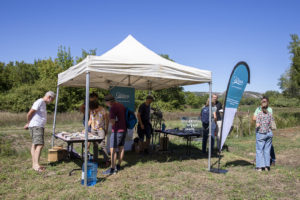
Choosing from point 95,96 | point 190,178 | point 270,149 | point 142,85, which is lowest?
point 190,178

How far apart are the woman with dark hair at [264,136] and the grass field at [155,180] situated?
0.27 meters

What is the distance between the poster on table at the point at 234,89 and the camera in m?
5.01

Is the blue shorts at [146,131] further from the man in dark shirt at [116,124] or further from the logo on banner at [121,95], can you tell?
the man in dark shirt at [116,124]

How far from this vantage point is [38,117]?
4879 millimetres

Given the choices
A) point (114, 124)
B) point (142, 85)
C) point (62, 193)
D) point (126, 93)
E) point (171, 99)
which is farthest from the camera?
point (171, 99)

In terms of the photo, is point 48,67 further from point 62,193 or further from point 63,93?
point 62,193

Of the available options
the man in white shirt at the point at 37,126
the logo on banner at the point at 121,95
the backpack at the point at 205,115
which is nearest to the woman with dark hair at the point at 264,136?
the backpack at the point at 205,115

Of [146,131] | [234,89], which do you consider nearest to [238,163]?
[234,89]

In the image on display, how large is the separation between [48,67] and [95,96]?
27.0 m

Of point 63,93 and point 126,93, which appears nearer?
point 126,93

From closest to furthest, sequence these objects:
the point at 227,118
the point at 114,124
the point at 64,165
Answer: the point at 114,124
the point at 227,118
the point at 64,165

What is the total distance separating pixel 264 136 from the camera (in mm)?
5148

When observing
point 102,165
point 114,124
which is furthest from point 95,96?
point 102,165

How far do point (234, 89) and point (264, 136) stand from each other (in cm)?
119
